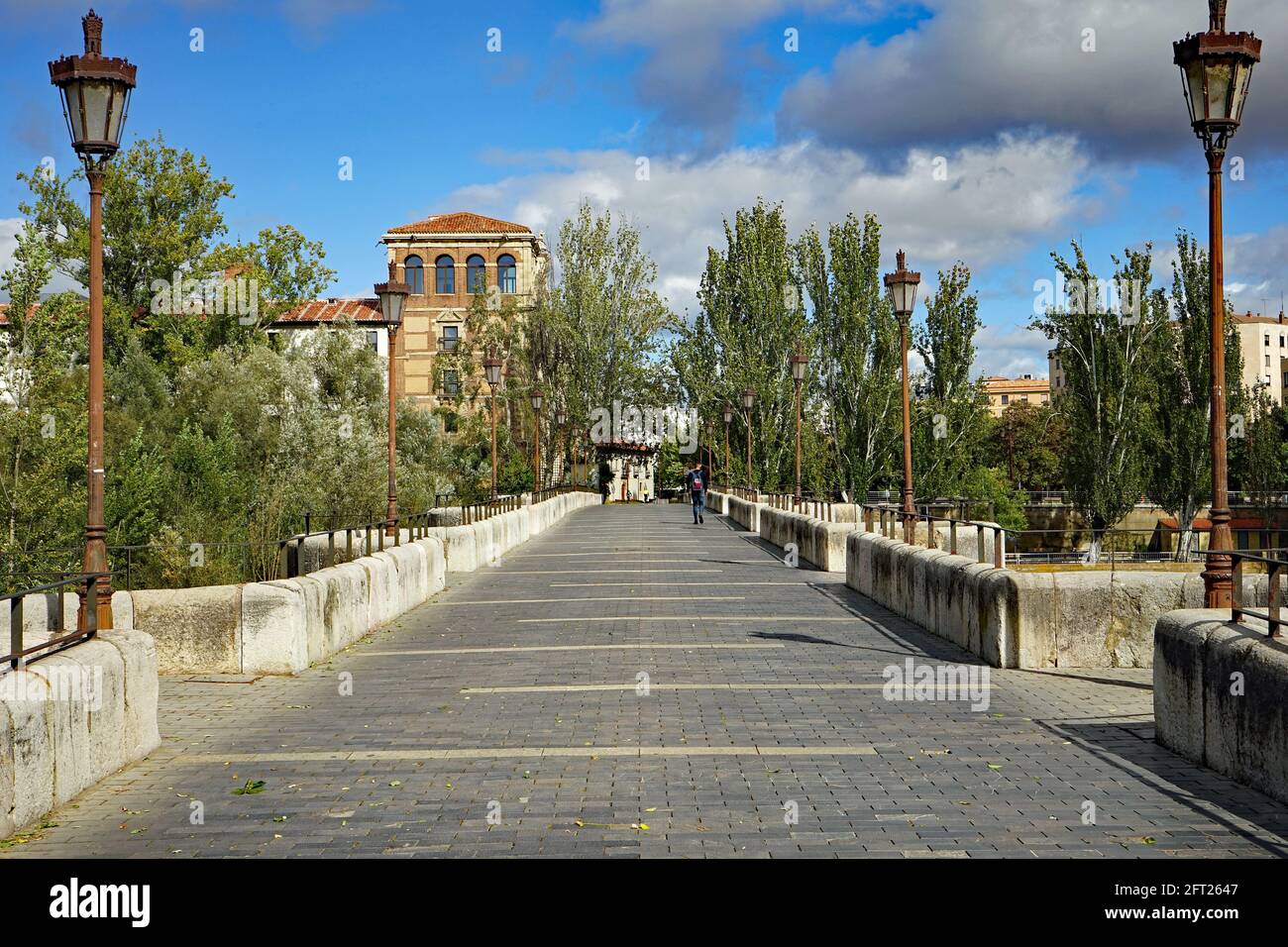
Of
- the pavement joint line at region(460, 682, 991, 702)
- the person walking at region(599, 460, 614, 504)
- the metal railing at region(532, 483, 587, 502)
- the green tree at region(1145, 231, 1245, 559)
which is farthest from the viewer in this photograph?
the person walking at region(599, 460, 614, 504)

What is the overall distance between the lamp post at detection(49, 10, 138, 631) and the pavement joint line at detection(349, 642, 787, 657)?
148 inches

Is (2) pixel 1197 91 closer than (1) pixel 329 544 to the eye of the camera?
Yes

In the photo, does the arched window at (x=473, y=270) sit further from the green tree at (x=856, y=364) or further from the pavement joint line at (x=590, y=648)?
the pavement joint line at (x=590, y=648)

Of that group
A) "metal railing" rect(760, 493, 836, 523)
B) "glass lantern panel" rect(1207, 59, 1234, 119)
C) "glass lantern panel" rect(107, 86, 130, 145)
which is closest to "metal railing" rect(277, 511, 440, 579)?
"glass lantern panel" rect(107, 86, 130, 145)

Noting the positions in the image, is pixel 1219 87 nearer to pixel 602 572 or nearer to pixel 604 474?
pixel 602 572

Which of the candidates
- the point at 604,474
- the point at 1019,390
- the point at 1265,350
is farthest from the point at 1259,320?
the point at 604,474

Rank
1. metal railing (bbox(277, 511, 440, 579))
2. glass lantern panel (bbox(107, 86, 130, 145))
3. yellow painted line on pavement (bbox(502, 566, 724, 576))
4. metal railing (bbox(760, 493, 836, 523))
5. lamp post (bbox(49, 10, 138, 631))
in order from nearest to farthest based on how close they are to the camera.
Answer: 1. lamp post (bbox(49, 10, 138, 631))
2. glass lantern panel (bbox(107, 86, 130, 145))
3. metal railing (bbox(277, 511, 440, 579))
4. yellow painted line on pavement (bbox(502, 566, 724, 576))
5. metal railing (bbox(760, 493, 836, 523))

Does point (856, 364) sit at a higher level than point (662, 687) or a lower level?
higher

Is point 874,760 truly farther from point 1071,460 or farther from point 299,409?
point 1071,460

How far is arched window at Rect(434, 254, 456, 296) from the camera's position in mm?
79000

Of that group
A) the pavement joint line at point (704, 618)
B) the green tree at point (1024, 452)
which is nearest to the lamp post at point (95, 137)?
the pavement joint line at point (704, 618)

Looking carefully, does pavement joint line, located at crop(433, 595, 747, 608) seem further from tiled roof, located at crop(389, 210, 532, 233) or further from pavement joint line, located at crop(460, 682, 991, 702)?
tiled roof, located at crop(389, 210, 532, 233)

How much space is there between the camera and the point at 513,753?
25.2 feet

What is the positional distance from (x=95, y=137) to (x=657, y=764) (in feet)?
20.2
